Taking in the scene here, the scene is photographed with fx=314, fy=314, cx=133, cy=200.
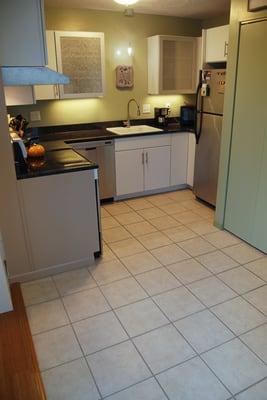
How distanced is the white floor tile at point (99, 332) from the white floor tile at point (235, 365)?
564 millimetres

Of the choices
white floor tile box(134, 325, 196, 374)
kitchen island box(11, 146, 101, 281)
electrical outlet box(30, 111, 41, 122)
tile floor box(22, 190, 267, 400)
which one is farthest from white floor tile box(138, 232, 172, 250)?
electrical outlet box(30, 111, 41, 122)

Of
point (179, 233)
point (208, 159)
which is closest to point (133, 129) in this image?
point (208, 159)

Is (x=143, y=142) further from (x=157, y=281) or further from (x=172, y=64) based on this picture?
(x=157, y=281)

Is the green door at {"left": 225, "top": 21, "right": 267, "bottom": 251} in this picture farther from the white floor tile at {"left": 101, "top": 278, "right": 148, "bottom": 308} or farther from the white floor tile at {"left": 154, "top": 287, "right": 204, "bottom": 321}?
the white floor tile at {"left": 101, "top": 278, "right": 148, "bottom": 308}

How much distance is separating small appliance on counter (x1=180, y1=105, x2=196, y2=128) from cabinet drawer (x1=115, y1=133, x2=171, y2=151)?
17.8 inches

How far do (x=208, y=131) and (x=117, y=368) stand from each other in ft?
9.25

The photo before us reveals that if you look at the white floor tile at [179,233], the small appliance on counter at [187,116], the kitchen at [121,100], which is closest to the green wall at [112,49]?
the kitchen at [121,100]

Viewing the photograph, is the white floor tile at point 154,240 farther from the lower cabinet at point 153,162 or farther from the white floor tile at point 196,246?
the lower cabinet at point 153,162

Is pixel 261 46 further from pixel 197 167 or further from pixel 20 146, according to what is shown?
pixel 20 146

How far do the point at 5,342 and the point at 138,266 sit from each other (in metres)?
1.30

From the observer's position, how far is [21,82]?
7.02 ft

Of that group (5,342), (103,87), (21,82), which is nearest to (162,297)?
(5,342)

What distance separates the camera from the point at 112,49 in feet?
13.4

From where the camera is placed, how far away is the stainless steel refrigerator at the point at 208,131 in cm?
349
